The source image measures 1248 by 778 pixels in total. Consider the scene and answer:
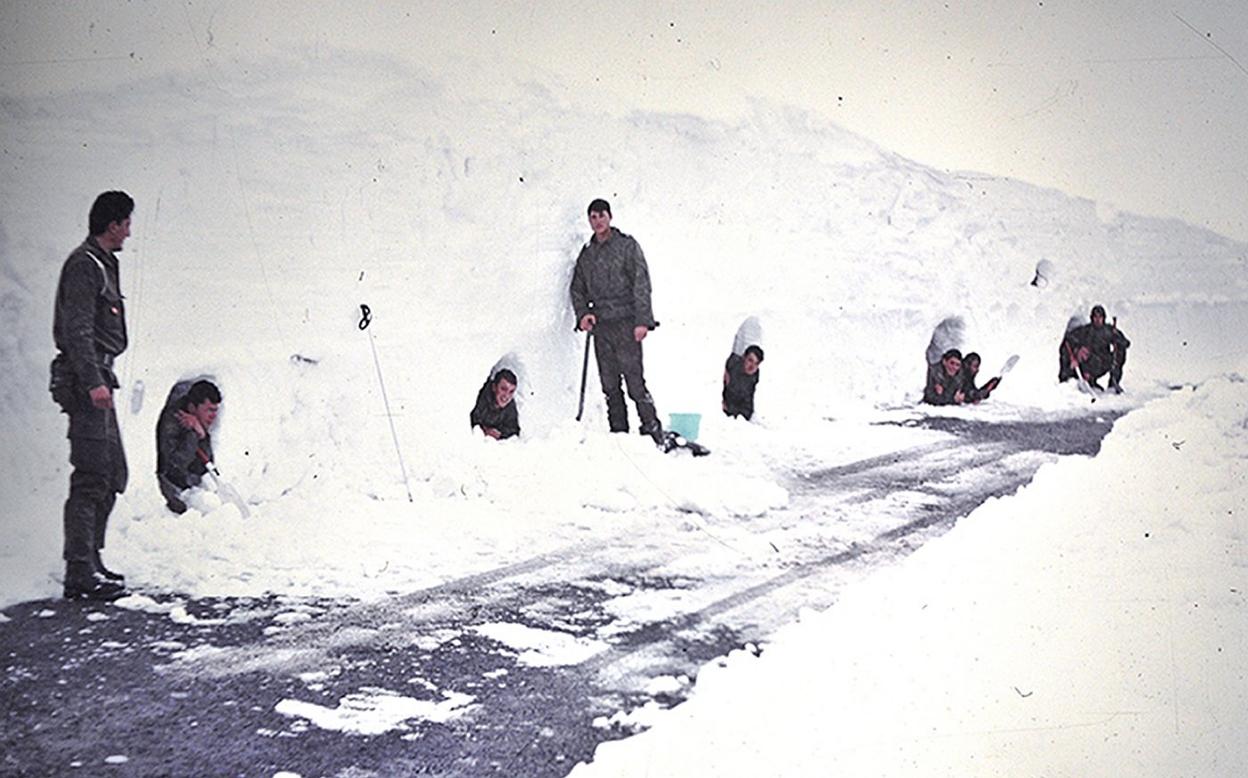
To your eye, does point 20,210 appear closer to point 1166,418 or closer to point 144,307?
point 144,307

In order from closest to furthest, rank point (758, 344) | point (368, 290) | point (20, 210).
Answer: point (20, 210) < point (368, 290) < point (758, 344)

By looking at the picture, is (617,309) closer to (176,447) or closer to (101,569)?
(176,447)

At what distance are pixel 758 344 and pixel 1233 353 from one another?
3.38 feet

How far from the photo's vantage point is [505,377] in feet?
7.47

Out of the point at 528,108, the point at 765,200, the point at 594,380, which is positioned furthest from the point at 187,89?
the point at 765,200

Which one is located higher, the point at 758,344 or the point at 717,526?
the point at 758,344

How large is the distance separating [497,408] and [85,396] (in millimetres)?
724

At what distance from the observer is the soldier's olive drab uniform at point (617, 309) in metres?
2.32

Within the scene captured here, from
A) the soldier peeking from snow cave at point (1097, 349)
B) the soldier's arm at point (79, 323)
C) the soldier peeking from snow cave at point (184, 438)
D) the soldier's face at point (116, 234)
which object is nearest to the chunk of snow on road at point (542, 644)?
the soldier peeking from snow cave at point (184, 438)

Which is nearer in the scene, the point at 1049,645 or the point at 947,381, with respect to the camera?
the point at 1049,645

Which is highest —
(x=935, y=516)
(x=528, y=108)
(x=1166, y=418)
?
(x=528, y=108)

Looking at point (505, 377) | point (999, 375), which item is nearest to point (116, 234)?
point (505, 377)

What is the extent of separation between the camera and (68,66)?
2104mm

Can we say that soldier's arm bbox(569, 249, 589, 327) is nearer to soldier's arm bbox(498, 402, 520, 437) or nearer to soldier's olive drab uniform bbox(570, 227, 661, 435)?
soldier's olive drab uniform bbox(570, 227, 661, 435)
